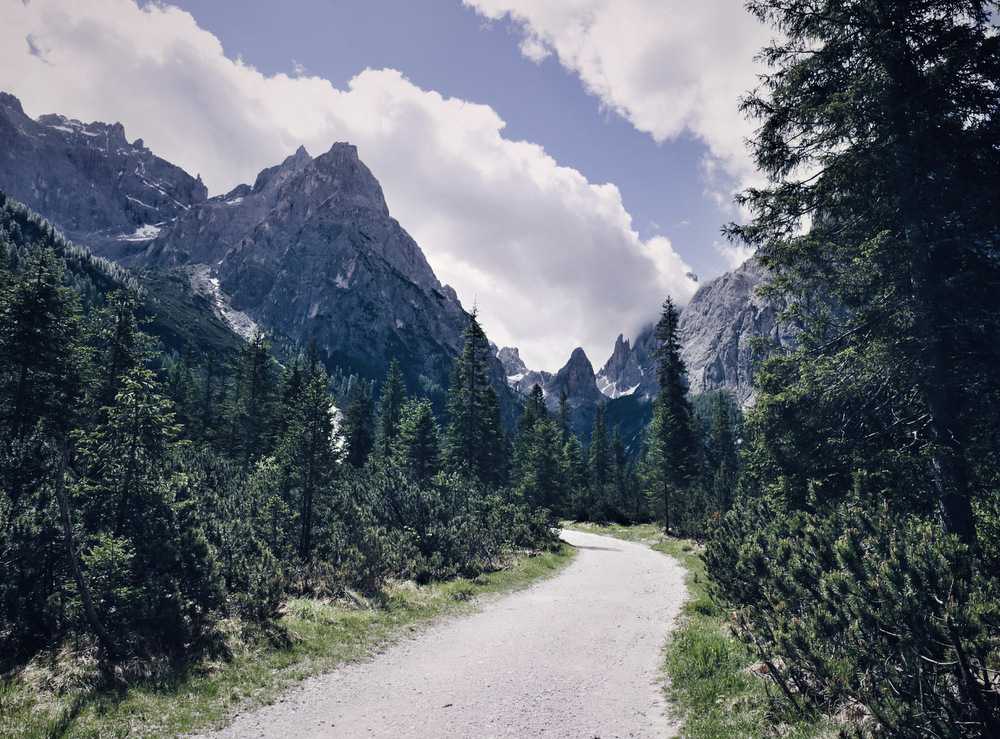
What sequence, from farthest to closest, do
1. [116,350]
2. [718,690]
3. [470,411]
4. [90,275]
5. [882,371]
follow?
[90,275], [470,411], [116,350], [882,371], [718,690]

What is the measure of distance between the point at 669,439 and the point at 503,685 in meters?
34.0

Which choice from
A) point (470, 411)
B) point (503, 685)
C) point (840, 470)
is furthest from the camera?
point (470, 411)

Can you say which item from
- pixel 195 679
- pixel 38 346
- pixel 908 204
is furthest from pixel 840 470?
pixel 38 346

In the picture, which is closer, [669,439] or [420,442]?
[669,439]

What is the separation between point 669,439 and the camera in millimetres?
37969

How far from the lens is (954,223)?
8219 mm

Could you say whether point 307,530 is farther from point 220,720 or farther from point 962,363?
point 962,363

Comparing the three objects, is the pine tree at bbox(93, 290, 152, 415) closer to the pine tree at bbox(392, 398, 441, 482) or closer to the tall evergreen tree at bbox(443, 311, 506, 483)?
the tall evergreen tree at bbox(443, 311, 506, 483)

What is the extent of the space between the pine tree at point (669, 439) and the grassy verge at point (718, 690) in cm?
2835

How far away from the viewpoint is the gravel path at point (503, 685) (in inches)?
227

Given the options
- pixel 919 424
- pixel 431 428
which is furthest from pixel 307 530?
pixel 431 428

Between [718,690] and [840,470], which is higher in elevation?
[840,470]

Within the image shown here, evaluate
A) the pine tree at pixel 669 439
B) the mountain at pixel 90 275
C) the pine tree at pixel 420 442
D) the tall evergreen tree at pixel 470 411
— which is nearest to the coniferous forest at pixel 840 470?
the tall evergreen tree at pixel 470 411

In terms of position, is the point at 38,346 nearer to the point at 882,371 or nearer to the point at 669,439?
the point at 882,371
